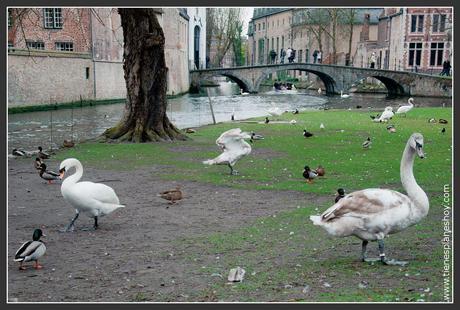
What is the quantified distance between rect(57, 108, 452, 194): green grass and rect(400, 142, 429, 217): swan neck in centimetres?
570

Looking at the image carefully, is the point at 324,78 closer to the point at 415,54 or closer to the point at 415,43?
the point at 415,54

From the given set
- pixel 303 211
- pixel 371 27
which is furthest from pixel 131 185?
pixel 371 27

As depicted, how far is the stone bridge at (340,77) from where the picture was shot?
71.3 m

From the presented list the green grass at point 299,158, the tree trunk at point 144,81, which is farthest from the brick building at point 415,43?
the tree trunk at point 144,81

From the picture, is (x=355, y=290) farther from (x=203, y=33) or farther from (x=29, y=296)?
(x=203, y=33)

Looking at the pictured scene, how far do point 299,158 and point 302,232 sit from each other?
958 cm

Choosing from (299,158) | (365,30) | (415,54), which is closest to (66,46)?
(299,158)

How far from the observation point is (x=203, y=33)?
4360 inches

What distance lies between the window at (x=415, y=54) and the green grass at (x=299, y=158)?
5520 cm

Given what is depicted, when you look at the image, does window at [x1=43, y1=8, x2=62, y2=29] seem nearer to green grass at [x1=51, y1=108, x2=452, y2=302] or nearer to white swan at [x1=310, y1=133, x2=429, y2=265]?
green grass at [x1=51, y1=108, x2=452, y2=302]

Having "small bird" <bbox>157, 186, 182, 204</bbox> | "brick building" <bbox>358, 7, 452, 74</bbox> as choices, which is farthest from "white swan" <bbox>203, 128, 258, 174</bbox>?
"brick building" <bbox>358, 7, 452, 74</bbox>

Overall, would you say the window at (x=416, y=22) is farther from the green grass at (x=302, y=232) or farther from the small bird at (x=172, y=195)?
the small bird at (x=172, y=195)

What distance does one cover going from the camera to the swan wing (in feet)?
26.2

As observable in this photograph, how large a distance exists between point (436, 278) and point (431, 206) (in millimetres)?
4955
